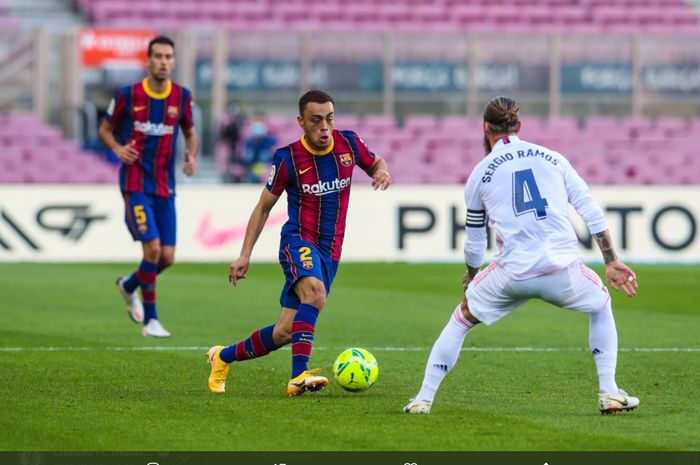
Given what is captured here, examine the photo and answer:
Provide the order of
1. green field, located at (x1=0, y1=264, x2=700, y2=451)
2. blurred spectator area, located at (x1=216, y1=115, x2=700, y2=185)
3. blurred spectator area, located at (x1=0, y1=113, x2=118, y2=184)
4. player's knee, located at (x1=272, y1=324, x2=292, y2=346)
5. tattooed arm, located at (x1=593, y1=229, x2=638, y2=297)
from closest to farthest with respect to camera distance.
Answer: green field, located at (x1=0, y1=264, x2=700, y2=451) < tattooed arm, located at (x1=593, y1=229, x2=638, y2=297) < player's knee, located at (x1=272, y1=324, x2=292, y2=346) < blurred spectator area, located at (x1=0, y1=113, x2=118, y2=184) < blurred spectator area, located at (x1=216, y1=115, x2=700, y2=185)

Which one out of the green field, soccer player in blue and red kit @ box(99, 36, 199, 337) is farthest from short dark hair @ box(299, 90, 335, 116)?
soccer player in blue and red kit @ box(99, 36, 199, 337)

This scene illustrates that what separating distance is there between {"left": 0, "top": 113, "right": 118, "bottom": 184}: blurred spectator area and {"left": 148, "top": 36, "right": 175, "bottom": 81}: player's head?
13.1 m

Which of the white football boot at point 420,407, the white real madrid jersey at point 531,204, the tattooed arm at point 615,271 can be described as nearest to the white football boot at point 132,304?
the white football boot at point 420,407

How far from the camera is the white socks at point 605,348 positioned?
7523 mm

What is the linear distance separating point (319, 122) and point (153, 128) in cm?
379

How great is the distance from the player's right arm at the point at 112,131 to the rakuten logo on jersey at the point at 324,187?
3535 mm

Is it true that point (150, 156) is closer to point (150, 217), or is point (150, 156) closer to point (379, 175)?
point (150, 217)

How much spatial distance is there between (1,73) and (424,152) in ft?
24.6

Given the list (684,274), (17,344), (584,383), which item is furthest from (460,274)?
(584,383)

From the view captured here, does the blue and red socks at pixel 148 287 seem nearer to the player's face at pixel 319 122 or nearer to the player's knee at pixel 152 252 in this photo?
the player's knee at pixel 152 252

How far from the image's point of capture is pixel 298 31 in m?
25.4

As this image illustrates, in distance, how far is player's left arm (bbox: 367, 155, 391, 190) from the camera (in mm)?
8273

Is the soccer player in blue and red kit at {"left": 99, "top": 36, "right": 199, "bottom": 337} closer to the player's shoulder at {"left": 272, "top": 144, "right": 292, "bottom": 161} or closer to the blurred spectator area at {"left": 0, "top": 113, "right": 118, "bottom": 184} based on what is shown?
the player's shoulder at {"left": 272, "top": 144, "right": 292, "bottom": 161}

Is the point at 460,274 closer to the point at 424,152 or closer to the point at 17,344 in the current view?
the point at 424,152
